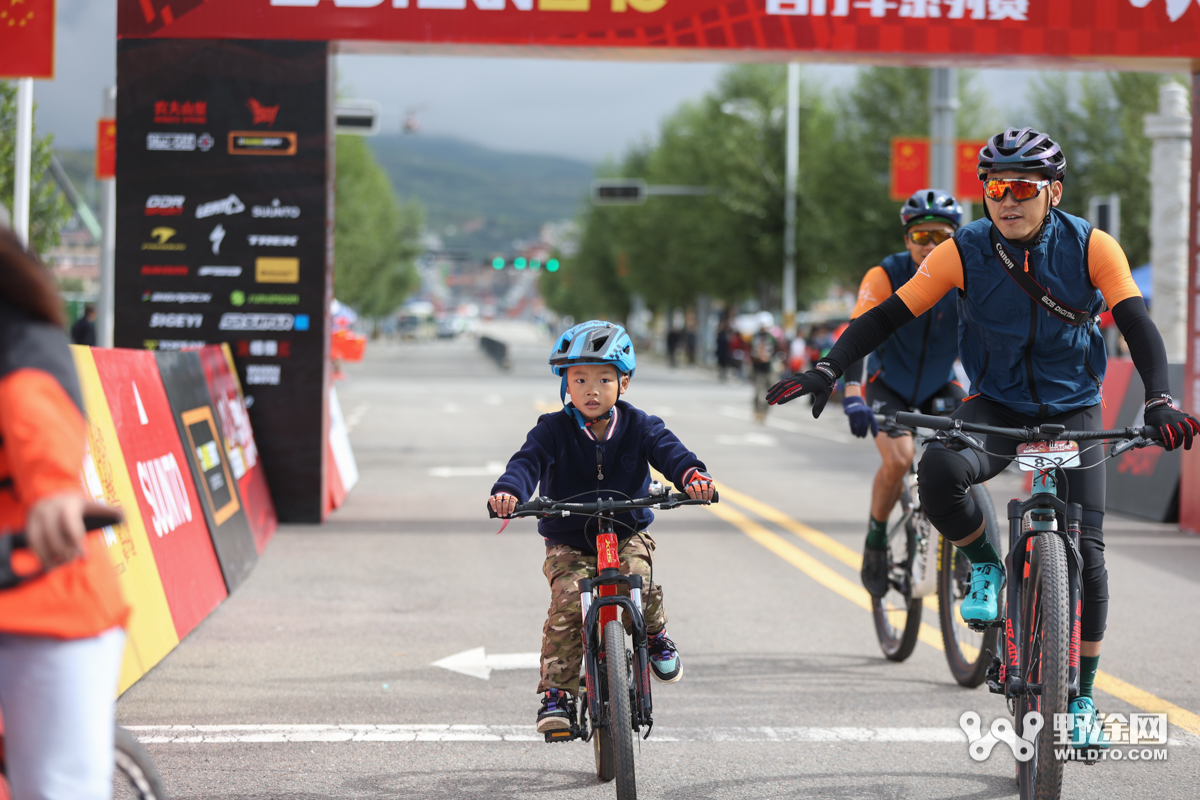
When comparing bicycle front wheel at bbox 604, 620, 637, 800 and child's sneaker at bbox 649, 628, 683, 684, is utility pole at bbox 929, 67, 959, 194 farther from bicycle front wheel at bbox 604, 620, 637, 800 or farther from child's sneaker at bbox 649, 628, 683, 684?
bicycle front wheel at bbox 604, 620, 637, 800

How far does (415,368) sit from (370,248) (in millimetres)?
19753

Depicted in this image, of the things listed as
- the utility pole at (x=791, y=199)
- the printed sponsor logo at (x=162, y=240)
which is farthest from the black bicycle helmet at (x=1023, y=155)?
the utility pole at (x=791, y=199)

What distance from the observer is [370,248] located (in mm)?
71062

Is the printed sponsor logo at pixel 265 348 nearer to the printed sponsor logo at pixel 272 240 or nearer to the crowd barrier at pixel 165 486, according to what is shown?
the printed sponsor logo at pixel 272 240

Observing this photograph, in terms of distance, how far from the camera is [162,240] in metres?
11.1

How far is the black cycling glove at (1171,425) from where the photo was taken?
155 inches

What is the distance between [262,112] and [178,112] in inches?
25.0

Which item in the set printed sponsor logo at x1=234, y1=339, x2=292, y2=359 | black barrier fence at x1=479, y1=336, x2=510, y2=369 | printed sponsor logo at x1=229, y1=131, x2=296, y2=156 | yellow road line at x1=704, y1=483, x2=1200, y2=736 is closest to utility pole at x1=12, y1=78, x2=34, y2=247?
printed sponsor logo at x1=229, y1=131, x2=296, y2=156

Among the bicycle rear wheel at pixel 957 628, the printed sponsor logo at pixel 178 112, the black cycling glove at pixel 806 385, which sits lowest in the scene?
the bicycle rear wheel at pixel 957 628

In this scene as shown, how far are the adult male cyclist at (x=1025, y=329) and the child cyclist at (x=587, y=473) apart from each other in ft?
1.76

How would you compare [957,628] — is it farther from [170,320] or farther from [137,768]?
[170,320]

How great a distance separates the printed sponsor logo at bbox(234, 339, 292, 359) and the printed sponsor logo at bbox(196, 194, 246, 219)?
1.01 metres

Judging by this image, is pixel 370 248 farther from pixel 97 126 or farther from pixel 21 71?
pixel 21 71

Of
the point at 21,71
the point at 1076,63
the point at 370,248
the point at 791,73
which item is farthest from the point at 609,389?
the point at 370,248
